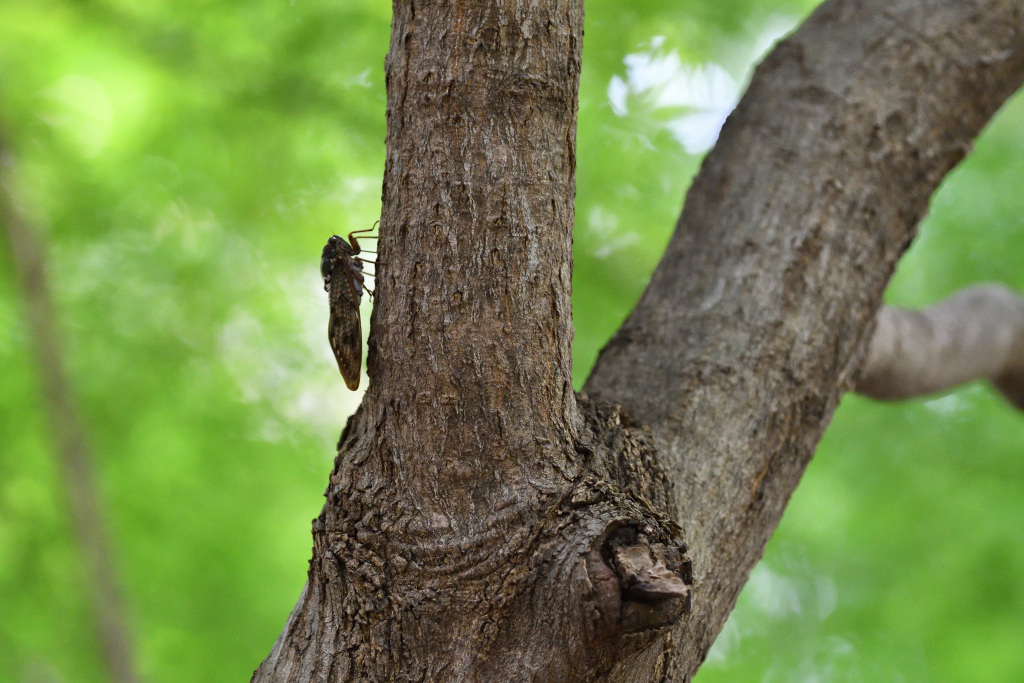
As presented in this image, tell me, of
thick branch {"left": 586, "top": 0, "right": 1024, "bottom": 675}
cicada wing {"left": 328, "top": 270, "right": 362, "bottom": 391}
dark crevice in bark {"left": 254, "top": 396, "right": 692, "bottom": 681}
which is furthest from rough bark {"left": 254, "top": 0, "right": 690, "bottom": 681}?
cicada wing {"left": 328, "top": 270, "right": 362, "bottom": 391}

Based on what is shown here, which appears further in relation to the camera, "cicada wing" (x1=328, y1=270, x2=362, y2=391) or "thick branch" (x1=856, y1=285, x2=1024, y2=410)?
"thick branch" (x1=856, y1=285, x2=1024, y2=410)

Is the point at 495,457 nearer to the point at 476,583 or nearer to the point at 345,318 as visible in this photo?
the point at 476,583

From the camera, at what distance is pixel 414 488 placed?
55.3 inches

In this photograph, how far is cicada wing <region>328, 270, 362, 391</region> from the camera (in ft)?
6.57

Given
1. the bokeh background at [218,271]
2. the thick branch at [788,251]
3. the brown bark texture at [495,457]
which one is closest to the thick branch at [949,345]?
the thick branch at [788,251]

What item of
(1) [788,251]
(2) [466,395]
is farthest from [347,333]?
(1) [788,251]

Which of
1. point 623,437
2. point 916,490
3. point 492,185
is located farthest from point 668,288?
point 916,490

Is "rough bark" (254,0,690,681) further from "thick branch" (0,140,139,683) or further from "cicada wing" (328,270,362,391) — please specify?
"thick branch" (0,140,139,683)

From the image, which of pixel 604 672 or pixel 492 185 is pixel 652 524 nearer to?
pixel 604 672

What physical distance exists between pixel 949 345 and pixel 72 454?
130 inches

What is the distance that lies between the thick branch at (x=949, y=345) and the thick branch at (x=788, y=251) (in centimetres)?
66

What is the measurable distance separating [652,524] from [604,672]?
25 cm

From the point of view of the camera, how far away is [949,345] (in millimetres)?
3055

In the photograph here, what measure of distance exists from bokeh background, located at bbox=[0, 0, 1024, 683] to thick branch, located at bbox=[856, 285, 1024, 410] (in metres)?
1.48
